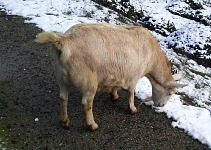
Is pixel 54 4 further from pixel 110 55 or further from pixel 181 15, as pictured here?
pixel 110 55

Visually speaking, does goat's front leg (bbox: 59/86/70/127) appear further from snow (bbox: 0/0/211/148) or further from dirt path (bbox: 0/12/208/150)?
snow (bbox: 0/0/211/148)

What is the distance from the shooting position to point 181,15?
55.1ft

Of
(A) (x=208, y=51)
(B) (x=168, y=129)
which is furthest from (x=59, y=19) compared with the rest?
(B) (x=168, y=129)

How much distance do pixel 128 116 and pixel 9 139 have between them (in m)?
2.55

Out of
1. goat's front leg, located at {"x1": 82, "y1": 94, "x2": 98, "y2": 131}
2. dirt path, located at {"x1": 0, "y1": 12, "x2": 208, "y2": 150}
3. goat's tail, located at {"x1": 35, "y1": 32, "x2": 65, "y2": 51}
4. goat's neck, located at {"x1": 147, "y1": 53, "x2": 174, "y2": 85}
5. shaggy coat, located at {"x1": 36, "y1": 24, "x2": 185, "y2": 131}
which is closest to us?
goat's tail, located at {"x1": 35, "y1": 32, "x2": 65, "y2": 51}

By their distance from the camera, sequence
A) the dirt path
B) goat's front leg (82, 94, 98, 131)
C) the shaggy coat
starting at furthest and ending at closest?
the dirt path, goat's front leg (82, 94, 98, 131), the shaggy coat

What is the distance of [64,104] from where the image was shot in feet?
21.4

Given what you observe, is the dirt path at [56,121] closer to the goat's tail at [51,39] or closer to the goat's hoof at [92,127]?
the goat's hoof at [92,127]

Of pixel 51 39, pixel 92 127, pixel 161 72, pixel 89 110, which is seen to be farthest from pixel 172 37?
pixel 51 39

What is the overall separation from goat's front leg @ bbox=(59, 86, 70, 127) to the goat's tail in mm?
922

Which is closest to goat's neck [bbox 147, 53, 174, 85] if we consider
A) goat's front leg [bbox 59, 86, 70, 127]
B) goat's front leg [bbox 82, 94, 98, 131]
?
goat's front leg [bbox 82, 94, 98, 131]

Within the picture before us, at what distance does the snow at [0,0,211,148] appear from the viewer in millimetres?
7551

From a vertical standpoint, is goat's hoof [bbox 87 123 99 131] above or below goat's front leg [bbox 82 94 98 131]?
below

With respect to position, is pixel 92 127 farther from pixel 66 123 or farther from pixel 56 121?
pixel 56 121
